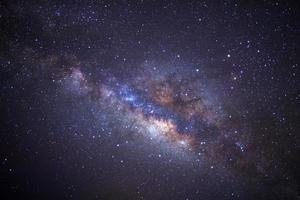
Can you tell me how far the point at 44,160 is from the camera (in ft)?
43.7

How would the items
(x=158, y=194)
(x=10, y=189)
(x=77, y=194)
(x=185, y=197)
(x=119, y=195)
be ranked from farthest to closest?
(x=10, y=189) → (x=77, y=194) → (x=119, y=195) → (x=158, y=194) → (x=185, y=197)

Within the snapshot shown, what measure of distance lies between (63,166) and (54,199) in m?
3.27

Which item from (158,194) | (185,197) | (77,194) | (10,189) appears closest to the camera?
(185,197)

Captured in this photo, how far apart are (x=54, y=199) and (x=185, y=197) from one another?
25.9 feet

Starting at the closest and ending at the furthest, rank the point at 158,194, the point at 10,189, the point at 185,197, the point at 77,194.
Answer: the point at 185,197 → the point at 158,194 → the point at 77,194 → the point at 10,189

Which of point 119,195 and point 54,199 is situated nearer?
point 119,195

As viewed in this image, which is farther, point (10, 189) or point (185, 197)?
point (10, 189)

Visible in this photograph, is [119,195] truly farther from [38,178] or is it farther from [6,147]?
[6,147]

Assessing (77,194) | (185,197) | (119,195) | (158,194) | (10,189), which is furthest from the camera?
(10,189)

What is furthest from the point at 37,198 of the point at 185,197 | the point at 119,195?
the point at 185,197

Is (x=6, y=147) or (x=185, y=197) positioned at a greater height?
(x=6, y=147)

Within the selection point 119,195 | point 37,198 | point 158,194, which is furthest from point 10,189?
point 158,194

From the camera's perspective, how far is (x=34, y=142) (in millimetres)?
12273

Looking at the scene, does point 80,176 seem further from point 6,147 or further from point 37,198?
point 37,198
